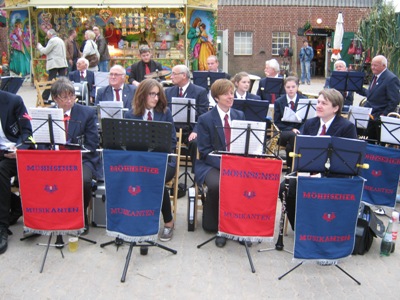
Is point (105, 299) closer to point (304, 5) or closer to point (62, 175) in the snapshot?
point (62, 175)

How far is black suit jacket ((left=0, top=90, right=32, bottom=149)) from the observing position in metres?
4.65

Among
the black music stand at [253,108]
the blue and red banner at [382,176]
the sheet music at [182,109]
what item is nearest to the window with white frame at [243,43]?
the black music stand at [253,108]

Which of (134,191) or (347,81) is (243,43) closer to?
(347,81)

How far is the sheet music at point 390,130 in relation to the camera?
5.19 m

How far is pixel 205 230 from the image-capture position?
4.84 m

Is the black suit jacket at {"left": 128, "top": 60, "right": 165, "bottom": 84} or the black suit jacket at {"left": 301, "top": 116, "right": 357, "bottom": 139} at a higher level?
the black suit jacket at {"left": 128, "top": 60, "right": 165, "bottom": 84}

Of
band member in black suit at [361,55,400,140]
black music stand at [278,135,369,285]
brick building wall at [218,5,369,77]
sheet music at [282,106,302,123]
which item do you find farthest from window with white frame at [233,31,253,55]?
black music stand at [278,135,369,285]

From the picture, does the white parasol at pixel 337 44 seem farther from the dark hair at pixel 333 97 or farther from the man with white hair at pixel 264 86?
the dark hair at pixel 333 97

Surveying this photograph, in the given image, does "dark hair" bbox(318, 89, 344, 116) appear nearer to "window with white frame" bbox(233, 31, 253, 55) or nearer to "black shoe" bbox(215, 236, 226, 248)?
"black shoe" bbox(215, 236, 226, 248)

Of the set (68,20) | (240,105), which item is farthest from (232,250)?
(68,20)

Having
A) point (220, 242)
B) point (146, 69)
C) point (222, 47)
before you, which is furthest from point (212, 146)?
point (222, 47)

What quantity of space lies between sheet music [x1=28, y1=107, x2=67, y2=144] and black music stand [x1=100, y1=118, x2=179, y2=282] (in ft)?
1.67

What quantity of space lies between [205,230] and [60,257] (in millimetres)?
1508

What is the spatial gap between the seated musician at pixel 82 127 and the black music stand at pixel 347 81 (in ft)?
16.7
